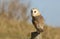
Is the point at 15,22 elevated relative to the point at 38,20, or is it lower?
lower

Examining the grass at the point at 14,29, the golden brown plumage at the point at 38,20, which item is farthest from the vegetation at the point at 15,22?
the golden brown plumage at the point at 38,20

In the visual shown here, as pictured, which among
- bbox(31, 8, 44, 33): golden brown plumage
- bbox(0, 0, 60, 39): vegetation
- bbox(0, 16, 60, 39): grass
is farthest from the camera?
bbox(0, 0, 60, 39): vegetation

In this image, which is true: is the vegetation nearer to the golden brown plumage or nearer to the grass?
the grass

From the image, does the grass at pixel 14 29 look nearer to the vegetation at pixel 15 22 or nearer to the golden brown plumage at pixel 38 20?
the vegetation at pixel 15 22

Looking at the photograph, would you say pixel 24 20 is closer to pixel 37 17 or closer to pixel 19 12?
pixel 19 12

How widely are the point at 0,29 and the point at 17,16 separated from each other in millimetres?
796

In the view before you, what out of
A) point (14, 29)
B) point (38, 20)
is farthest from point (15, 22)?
point (38, 20)

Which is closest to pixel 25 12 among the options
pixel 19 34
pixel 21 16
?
pixel 21 16

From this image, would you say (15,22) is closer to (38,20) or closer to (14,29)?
(14,29)

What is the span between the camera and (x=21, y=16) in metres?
9.73

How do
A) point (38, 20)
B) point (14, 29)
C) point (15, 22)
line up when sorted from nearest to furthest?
point (38, 20)
point (14, 29)
point (15, 22)

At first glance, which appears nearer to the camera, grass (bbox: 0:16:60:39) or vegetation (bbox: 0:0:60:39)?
grass (bbox: 0:16:60:39)

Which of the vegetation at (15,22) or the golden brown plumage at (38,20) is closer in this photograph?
the golden brown plumage at (38,20)

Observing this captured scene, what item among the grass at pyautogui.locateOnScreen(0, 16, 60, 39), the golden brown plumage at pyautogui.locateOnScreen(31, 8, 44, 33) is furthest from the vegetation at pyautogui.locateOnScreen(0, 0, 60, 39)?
the golden brown plumage at pyautogui.locateOnScreen(31, 8, 44, 33)
